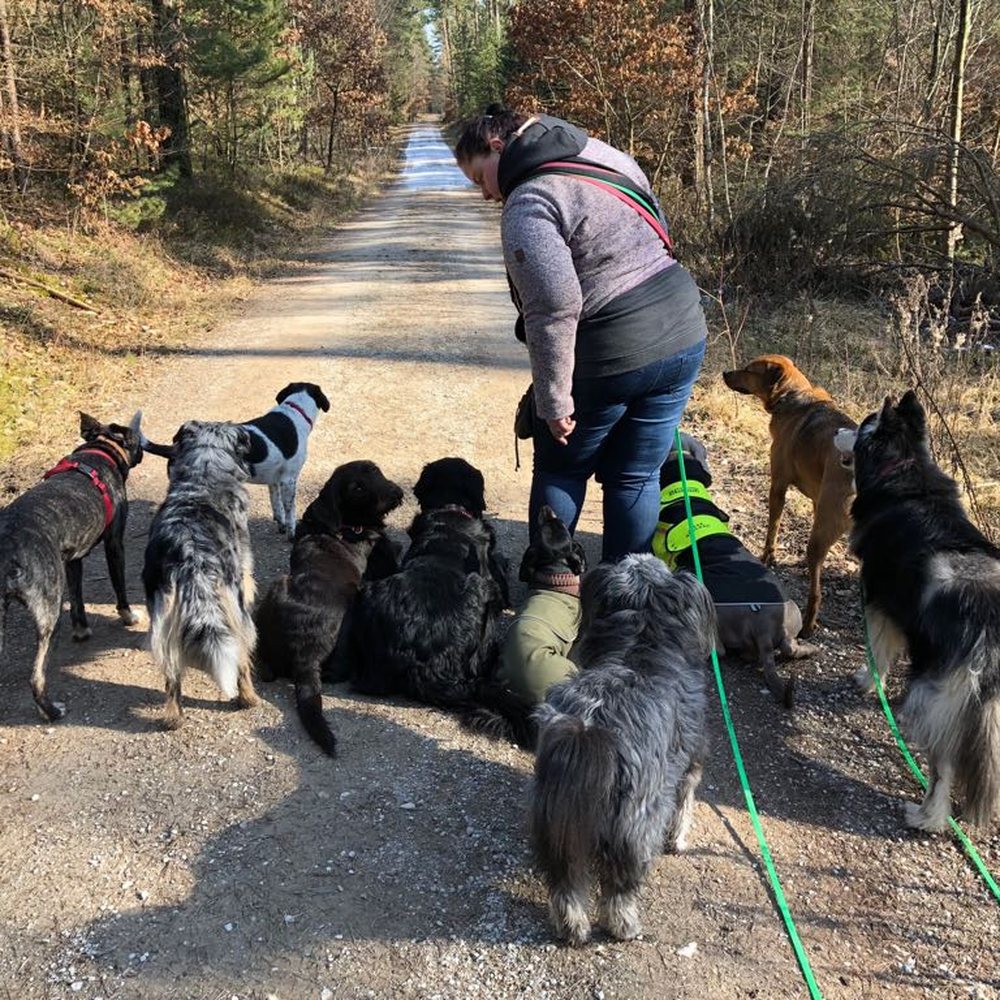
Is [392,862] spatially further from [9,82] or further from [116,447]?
[9,82]

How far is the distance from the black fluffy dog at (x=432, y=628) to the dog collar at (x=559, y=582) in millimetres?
324

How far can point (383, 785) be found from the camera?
12.4 ft

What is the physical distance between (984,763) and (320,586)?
10.8 ft

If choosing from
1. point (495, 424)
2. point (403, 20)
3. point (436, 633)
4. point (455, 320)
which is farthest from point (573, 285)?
point (403, 20)

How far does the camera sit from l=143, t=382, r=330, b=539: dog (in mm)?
5823

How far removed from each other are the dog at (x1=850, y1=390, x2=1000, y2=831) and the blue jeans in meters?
1.11

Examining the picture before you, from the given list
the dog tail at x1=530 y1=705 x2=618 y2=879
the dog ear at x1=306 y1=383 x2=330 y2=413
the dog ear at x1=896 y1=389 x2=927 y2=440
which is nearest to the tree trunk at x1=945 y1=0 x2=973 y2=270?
the dog ear at x1=896 y1=389 x2=927 y2=440

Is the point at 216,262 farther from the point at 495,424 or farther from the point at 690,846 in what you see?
the point at 690,846

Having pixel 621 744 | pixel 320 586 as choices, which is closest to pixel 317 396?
pixel 320 586

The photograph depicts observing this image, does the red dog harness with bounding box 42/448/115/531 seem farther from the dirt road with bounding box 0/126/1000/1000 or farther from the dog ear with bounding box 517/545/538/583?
the dog ear with bounding box 517/545/538/583

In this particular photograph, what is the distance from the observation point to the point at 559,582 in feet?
14.9

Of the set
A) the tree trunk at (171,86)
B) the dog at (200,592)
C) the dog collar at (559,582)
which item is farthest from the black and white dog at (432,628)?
the tree trunk at (171,86)

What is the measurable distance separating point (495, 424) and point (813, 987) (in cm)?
641

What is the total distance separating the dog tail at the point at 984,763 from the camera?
10.9 ft
